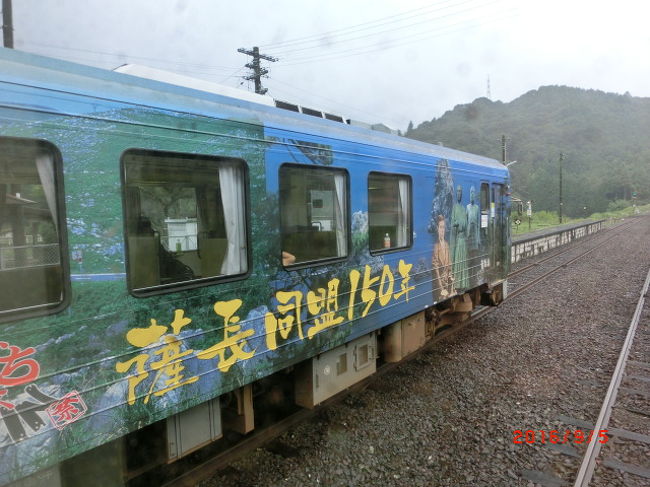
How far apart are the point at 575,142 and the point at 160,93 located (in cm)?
13600

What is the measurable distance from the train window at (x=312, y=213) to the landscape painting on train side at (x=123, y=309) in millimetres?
73

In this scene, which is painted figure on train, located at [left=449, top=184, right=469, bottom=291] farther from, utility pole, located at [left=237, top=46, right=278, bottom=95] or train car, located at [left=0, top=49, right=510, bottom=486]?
utility pole, located at [left=237, top=46, right=278, bottom=95]

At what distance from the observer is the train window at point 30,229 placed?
7.48ft

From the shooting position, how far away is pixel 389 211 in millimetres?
5309

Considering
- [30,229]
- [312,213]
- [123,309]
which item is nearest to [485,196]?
[312,213]

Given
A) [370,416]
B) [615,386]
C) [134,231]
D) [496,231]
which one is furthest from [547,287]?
[134,231]

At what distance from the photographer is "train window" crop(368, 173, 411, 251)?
501 centimetres

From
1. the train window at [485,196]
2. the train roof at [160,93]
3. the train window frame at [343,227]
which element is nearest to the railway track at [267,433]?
the train window frame at [343,227]

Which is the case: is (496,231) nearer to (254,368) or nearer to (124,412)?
(254,368)

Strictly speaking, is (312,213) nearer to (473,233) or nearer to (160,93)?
(160,93)

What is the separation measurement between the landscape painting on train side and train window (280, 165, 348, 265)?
0.07 metres

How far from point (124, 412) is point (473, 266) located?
6.18 m

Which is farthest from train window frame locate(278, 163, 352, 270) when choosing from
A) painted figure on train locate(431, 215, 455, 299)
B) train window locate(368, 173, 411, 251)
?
painted figure on train locate(431, 215, 455, 299)
